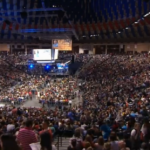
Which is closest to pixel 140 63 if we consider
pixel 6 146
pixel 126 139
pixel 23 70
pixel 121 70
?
pixel 121 70

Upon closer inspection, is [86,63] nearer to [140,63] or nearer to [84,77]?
[84,77]

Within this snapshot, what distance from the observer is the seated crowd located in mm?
5805

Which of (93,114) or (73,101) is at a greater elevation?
(93,114)

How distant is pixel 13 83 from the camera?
117ft

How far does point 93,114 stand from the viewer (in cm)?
1451

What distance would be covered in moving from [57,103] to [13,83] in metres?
11.2

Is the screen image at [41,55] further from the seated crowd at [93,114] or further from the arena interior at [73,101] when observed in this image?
the seated crowd at [93,114]

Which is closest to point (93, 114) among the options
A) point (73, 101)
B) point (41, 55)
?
point (73, 101)

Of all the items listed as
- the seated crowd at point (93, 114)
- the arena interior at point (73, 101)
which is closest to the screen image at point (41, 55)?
the arena interior at point (73, 101)

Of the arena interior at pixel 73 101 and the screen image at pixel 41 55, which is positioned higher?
the screen image at pixel 41 55

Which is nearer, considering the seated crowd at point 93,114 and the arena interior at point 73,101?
the seated crowd at point 93,114

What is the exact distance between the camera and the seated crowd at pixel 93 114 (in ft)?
19.0

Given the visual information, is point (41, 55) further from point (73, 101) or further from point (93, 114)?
point (93, 114)

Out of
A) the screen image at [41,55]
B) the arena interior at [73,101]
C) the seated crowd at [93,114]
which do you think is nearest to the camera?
the seated crowd at [93,114]
